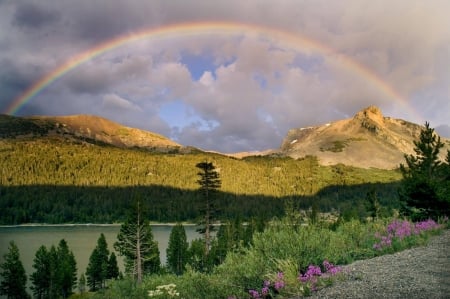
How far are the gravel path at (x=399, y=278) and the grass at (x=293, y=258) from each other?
0.61 meters

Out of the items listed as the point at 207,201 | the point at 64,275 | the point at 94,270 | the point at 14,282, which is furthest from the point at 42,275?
the point at 207,201

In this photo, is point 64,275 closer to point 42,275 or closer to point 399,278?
point 42,275

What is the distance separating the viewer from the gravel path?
8.63 m

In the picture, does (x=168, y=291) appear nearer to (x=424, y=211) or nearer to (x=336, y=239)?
(x=336, y=239)

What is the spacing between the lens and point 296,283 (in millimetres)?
9914

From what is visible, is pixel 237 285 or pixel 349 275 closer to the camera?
pixel 349 275

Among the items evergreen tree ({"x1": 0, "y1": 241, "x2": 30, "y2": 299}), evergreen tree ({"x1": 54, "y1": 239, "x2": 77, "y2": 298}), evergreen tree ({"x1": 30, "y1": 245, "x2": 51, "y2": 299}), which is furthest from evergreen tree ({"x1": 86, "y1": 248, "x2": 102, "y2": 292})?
evergreen tree ({"x1": 0, "y1": 241, "x2": 30, "y2": 299})

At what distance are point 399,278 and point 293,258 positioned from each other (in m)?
2.83

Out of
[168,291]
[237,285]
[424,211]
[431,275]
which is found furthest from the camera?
[424,211]

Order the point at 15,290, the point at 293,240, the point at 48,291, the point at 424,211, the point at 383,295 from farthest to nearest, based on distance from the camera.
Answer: the point at 48,291 < the point at 15,290 < the point at 424,211 < the point at 293,240 < the point at 383,295

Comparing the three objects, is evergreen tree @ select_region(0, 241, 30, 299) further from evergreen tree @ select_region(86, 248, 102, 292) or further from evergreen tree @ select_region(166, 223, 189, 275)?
evergreen tree @ select_region(166, 223, 189, 275)

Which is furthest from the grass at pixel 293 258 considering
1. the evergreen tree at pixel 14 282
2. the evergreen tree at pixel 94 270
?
the evergreen tree at pixel 94 270

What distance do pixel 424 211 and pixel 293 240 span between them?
1284 centimetres

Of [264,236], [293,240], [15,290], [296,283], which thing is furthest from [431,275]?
[15,290]
